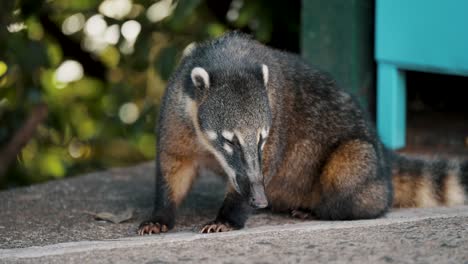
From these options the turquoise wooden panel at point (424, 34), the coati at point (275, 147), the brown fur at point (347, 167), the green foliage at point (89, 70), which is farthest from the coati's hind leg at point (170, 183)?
the turquoise wooden panel at point (424, 34)

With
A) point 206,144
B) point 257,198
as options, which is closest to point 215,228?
point 257,198

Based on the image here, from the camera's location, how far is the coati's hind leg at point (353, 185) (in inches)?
206

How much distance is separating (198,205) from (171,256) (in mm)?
2093

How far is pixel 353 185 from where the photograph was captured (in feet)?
17.3

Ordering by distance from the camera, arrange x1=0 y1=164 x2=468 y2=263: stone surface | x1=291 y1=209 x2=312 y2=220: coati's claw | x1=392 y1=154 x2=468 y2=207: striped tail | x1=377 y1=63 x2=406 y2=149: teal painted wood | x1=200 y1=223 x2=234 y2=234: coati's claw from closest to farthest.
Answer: x1=0 y1=164 x2=468 y2=263: stone surface
x1=200 y1=223 x2=234 y2=234: coati's claw
x1=291 y1=209 x2=312 y2=220: coati's claw
x1=392 y1=154 x2=468 y2=207: striped tail
x1=377 y1=63 x2=406 y2=149: teal painted wood

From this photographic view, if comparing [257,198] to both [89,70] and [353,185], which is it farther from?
[89,70]

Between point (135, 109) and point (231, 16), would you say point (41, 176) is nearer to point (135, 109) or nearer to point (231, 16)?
point (135, 109)

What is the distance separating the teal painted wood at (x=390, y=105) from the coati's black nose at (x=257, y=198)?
2507 millimetres

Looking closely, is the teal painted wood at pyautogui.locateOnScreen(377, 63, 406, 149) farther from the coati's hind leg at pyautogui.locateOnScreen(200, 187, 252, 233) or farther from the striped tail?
the coati's hind leg at pyautogui.locateOnScreen(200, 187, 252, 233)

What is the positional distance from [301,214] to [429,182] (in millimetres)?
952

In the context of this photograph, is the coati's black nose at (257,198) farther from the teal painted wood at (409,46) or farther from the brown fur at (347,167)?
the teal painted wood at (409,46)

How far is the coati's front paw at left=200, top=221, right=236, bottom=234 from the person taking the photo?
4.71 meters

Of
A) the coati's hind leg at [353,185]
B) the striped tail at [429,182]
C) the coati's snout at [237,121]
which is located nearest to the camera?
the coati's snout at [237,121]

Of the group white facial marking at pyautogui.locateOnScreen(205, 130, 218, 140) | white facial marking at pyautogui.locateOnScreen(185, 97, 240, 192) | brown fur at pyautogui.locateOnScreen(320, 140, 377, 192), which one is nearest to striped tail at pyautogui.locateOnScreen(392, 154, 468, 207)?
brown fur at pyautogui.locateOnScreen(320, 140, 377, 192)
